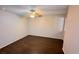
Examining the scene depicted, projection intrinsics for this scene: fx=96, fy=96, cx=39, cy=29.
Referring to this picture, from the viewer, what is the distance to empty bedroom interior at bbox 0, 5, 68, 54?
2.44 metres

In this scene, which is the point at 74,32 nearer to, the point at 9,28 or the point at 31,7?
the point at 31,7

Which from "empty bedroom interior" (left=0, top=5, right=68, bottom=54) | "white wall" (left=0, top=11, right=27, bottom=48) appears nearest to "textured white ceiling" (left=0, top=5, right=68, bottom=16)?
"empty bedroom interior" (left=0, top=5, right=68, bottom=54)

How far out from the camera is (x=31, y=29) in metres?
3.30

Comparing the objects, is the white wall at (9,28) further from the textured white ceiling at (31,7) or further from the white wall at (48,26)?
the white wall at (48,26)

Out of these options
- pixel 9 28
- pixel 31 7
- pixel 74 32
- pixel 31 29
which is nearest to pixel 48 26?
pixel 31 29

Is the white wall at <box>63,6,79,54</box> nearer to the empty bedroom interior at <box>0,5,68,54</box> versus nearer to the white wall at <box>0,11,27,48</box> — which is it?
the empty bedroom interior at <box>0,5,68,54</box>

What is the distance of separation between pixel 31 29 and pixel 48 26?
59 cm

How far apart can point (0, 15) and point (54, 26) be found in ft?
5.76

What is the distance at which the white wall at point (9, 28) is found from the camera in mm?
2524

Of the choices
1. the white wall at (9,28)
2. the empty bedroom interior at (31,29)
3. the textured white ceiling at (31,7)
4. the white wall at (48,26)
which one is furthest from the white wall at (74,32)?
the white wall at (9,28)

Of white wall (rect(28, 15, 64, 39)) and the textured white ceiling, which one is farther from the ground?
the textured white ceiling

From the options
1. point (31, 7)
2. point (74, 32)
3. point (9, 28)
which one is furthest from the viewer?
point (9, 28)

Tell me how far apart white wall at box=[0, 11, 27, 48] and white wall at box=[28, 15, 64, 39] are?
452 mm
